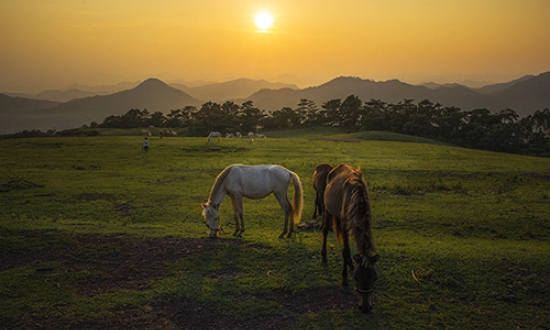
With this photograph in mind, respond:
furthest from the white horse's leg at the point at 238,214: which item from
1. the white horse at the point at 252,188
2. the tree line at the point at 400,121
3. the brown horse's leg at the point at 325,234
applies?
the tree line at the point at 400,121

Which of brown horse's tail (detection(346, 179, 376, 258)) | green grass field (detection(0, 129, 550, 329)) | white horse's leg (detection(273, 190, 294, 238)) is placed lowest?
green grass field (detection(0, 129, 550, 329))

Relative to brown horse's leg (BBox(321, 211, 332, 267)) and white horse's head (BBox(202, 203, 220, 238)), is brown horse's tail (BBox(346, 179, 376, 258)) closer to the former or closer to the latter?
brown horse's leg (BBox(321, 211, 332, 267))

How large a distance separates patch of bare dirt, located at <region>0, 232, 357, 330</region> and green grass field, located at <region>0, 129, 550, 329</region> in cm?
3

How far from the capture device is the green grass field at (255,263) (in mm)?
6719

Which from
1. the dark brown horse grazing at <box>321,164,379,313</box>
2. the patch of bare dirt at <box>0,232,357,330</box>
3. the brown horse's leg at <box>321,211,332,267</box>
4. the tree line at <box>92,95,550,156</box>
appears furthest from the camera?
the tree line at <box>92,95,550,156</box>

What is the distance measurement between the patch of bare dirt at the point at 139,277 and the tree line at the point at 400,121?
54.1 m

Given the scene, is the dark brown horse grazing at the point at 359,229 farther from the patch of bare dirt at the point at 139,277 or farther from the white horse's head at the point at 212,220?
the white horse's head at the point at 212,220

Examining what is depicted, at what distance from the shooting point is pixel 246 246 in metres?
9.78

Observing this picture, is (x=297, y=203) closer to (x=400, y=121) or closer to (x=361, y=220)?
(x=361, y=220)

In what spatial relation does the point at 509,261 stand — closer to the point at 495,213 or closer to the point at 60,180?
the point at 495,213

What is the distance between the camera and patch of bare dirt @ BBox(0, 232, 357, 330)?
6.52 m

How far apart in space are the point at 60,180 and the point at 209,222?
47.7 feet

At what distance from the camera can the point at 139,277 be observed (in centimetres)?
817

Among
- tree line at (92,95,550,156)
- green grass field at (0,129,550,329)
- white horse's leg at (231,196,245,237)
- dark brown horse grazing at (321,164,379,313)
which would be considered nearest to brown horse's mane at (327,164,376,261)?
dark brown horse grazing at (321,164,379,313)
